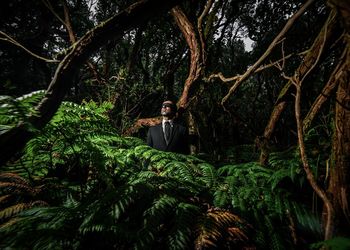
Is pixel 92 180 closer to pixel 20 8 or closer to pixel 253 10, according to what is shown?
pixel 253 10

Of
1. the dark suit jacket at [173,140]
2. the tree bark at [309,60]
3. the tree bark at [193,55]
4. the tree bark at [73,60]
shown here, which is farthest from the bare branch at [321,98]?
the tree bark at [193,55]

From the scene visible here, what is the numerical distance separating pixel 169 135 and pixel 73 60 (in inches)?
110

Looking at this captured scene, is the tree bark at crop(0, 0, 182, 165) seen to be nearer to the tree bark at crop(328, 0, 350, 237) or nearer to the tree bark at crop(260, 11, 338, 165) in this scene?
the tree bark at crop(328, 0, 350, 237)

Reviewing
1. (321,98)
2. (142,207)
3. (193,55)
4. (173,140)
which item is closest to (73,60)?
(142,207)

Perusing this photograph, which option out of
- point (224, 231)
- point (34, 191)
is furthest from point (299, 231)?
point (34, 191)

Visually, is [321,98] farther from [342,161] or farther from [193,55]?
[193,55]

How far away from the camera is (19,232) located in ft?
4.47

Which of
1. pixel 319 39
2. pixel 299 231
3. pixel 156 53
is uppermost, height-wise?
pixel 156 53

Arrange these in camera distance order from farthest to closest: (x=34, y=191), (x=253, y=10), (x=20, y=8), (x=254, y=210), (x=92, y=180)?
1. (x=20, y=8)
2. (x=253, y=10)
3. (x=92, y=180)
4. (x=34, y=191)
5. (x=254, y=210)

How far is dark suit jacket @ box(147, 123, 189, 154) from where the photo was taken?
13.5ft

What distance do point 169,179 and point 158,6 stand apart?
123 centimetres

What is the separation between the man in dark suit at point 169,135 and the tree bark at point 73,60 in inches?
102

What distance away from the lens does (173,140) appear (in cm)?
412

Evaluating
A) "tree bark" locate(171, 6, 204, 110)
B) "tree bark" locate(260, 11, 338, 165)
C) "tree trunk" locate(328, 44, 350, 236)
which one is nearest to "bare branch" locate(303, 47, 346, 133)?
"tree bark" locate(260, 11, 338, 165)
